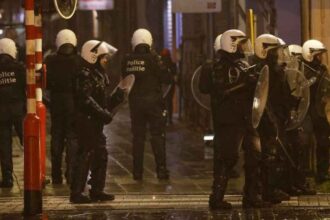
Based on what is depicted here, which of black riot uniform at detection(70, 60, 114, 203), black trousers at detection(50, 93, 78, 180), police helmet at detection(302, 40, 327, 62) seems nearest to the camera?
black riot uniform at detection(70, 60, 114, 203)

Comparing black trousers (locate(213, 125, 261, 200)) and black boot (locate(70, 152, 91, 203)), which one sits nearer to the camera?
black trousers (locate(213, 125, 261, 200))

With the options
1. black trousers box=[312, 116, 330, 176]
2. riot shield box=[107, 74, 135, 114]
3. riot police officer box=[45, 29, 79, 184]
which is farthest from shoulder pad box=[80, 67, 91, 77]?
black trousers box=[312, 116, 330, 176]

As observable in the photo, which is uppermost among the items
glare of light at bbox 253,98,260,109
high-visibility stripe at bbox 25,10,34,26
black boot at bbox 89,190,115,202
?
high-visibility stripe at bbox 25,10,34,26

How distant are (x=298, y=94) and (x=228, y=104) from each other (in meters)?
1.35

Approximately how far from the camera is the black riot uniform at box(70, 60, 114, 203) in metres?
10.9

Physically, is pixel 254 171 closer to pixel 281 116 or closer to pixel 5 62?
pixel 281 116

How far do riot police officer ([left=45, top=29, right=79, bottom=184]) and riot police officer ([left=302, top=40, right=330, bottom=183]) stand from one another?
9.79ft

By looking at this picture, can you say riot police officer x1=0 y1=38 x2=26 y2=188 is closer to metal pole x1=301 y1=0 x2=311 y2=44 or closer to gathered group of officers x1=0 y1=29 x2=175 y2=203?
gathered group of officers x1=0 y1=29 x2=175 y2=203

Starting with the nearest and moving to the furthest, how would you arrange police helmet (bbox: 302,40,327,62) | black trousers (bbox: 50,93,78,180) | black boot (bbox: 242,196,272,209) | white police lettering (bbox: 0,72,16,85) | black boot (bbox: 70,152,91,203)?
1. black boot (bbox: 242,196,272,209)
2. black boot (bbox: 70,152,91,203)
3. police helmet (bbox: 302,40,327,62)
4. white police lettering (bbox: 0,72,16,85)
5. black trousers (bbox: 50,93,78,180)

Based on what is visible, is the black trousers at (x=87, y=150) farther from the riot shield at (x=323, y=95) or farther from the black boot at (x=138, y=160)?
the riot shield at (x=323, y=95)

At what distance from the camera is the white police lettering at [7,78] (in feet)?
41.2

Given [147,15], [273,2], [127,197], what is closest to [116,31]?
[147,15]

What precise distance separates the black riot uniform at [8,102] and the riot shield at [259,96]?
3650 mm

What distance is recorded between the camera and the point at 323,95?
1220 cm
